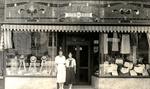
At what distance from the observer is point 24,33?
78.3 feet

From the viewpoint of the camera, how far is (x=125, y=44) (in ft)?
78.8

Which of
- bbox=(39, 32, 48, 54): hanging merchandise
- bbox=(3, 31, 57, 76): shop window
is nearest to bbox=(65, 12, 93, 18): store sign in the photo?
bbox=(3, 31, 57, 76): shop window

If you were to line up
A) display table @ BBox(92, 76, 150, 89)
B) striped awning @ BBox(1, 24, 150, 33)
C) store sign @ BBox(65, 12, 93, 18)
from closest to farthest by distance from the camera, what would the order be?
striped awning @ BBox(1, 24, 150, 33) < store sign @ BBox(65, 12, 93, 18) < display table @ BBox(92, 76, 150, 89)

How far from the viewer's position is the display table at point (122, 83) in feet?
76.5

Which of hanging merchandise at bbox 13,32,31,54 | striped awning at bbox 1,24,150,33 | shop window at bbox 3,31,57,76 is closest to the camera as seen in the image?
striped awning at bbox 1,24,150,33

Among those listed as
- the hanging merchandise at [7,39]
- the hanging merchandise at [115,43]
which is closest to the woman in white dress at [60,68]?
the hanging merchandise at [7,39]

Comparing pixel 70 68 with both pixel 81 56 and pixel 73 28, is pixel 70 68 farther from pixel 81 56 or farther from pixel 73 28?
pixel 81 56

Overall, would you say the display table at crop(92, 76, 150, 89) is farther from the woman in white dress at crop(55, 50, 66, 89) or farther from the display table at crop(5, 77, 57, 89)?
the display table at crop(5, 77, 57, 89)

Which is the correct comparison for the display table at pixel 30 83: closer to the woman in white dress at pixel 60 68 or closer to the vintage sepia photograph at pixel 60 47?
the vintage sepia photograph at pixel 60 47

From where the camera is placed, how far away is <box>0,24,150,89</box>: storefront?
23.3 metres

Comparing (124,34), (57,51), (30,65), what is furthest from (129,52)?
(30,65)

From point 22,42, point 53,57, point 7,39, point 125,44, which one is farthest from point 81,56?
point 7,39

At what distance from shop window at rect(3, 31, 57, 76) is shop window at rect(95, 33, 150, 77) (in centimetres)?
285

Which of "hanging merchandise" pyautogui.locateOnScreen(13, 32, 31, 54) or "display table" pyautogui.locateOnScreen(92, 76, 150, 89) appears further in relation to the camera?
"hanging merchandise" pyautogui.locateOnScreen(13, 32, 31, 54)
